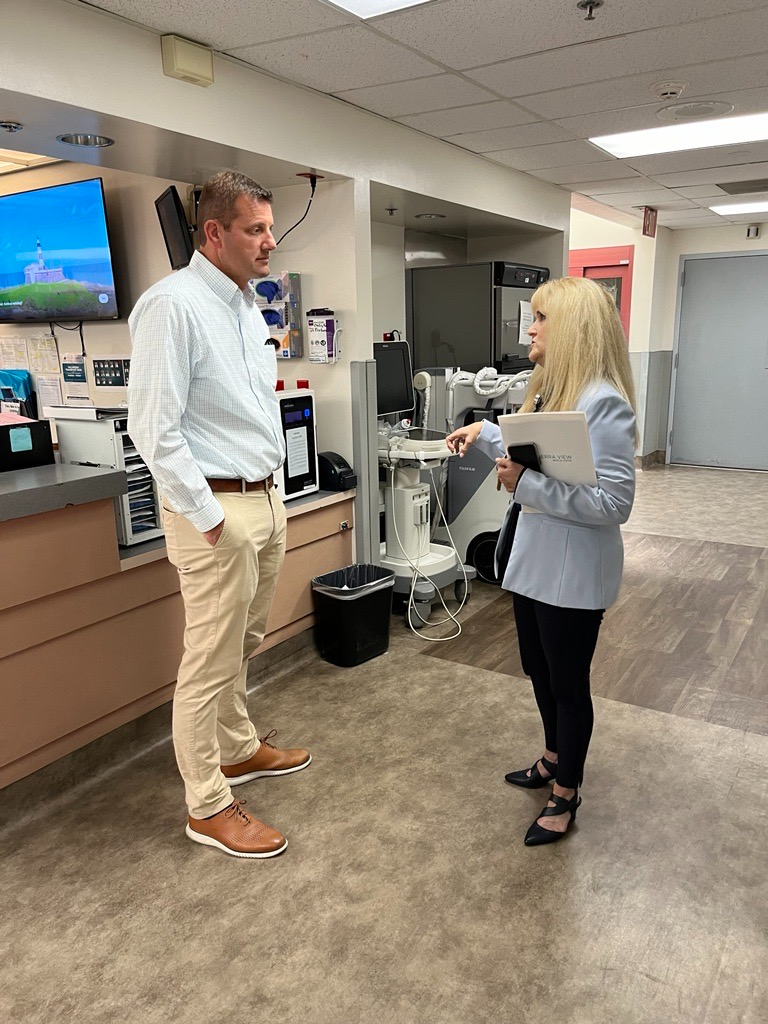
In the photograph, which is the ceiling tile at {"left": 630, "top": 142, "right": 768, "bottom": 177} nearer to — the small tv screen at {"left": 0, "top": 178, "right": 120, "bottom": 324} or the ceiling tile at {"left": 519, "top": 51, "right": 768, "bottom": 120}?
the ceiling tile at {"left": 519, "top": 51, "right": 768, "bottom": 120}

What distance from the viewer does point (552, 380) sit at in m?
2.06

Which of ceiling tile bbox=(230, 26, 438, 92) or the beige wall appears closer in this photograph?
ceiling tile bbox=(230, 26, 438, 92)

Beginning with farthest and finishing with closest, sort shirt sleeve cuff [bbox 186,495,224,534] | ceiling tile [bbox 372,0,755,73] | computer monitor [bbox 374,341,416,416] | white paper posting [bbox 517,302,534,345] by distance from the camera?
white paper posting [bbox 517,302,534,345]
computer monitor [bbox 374,341,416,416]
ceiling tile [bbox 372,0,755,73]
shirt sleeve cuff [bbox 186,495,224,534]

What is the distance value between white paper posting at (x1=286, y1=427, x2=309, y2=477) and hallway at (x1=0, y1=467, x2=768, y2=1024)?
2.63 ft

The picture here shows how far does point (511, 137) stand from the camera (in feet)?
12.6

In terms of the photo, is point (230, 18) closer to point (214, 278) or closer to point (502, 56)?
point (214, 278)

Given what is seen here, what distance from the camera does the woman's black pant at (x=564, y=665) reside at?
2078mm

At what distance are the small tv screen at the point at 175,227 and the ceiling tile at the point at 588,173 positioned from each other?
98.3 inches

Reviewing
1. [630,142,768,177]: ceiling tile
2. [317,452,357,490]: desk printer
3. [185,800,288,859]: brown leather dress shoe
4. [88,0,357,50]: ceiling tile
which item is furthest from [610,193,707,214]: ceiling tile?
[185,800,288,859]: brown leather dress shoe

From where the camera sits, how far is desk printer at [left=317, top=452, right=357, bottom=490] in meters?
3.56

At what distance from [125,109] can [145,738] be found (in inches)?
82.2

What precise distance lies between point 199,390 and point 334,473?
152 centimetres

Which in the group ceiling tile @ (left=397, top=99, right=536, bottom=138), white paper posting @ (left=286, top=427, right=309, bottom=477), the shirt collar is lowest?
white paper posting @ (left=286, top=427, right=309, bottom=477)

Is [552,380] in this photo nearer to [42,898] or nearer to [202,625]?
[202,625]
